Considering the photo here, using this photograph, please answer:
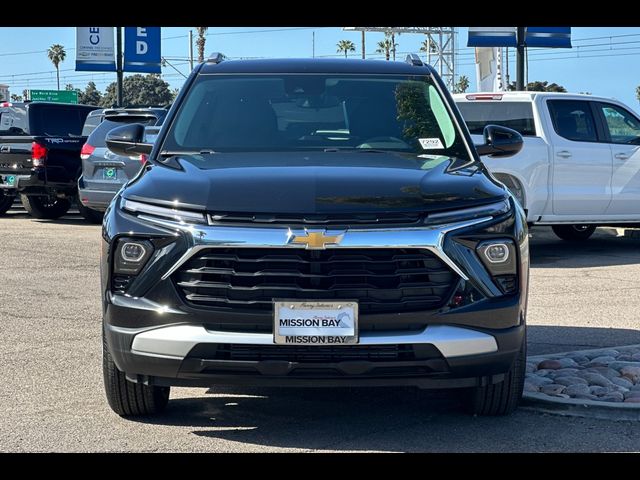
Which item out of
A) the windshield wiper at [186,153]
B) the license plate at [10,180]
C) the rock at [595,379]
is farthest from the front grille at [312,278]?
the license plate at [10,180]

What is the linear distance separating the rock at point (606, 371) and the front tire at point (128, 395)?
263 cm

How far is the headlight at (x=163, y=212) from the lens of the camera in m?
4.81

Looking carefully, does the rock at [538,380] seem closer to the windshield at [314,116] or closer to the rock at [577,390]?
the rock at [577,390]

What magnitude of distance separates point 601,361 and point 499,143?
1.51 metres

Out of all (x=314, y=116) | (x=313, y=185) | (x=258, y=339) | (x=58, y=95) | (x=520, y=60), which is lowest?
(x=258, y=339)

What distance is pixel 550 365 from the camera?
6578 mm

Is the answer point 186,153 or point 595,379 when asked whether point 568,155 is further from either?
point 186,153

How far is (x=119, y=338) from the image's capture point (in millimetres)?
4902

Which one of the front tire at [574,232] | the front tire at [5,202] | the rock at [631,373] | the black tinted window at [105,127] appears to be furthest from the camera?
the front tire at [5,202]

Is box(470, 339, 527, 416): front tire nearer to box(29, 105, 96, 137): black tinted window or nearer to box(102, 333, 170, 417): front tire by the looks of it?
box(102, 333, 170, 417): front tire

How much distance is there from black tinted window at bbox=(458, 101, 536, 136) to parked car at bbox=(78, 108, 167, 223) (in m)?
4.67

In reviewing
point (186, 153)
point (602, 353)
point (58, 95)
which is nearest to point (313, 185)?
point (186, 153)
